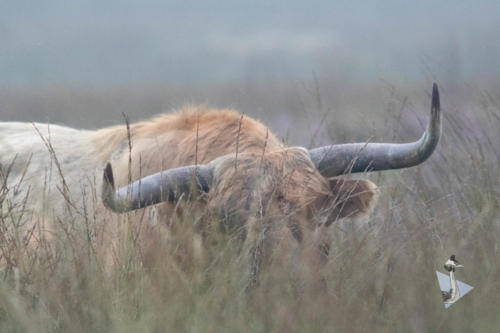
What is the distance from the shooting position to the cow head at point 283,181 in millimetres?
3814

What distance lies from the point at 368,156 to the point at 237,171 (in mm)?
745

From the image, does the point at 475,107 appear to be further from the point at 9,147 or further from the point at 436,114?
the point at 9,147

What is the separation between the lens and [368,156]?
4305 mm

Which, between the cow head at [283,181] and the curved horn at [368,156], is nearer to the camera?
the cow head at [283,181]

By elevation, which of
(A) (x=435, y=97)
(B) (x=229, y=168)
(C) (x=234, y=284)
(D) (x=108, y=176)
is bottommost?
(C) (x=234, y=284)

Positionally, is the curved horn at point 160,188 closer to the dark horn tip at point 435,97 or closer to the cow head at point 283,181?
the cow head at point 283,181

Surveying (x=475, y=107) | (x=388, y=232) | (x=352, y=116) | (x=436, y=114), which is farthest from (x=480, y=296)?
(x=352, y=116)

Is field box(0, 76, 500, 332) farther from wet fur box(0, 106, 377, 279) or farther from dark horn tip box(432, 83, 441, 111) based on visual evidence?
dark horn tip box(432, 83, 441, 111)

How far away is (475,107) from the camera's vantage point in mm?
6496

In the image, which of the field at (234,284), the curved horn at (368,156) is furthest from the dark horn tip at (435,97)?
the field at (234,284)

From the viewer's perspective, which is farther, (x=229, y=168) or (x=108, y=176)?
(x=229, y=168)

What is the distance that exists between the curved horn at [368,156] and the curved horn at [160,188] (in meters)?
0.64

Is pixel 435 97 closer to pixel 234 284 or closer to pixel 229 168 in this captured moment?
pixel 229 168

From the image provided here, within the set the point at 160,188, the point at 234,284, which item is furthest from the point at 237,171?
the point at 234,284
